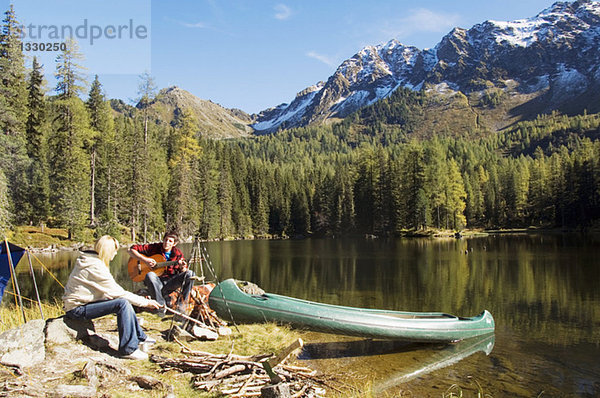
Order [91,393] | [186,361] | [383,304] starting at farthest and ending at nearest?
[383,304] < [186,361] < [91,393]

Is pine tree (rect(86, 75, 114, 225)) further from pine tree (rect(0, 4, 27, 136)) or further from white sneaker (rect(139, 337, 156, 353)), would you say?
white sneaker (rect(139, 337, 156, 353))

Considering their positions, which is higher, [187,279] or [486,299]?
[187,279]

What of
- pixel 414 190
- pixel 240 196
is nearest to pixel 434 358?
pixel 414 190

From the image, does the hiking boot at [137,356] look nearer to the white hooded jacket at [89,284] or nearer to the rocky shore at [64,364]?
the rocky shore at [64,364]

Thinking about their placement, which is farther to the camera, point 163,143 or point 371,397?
point 163,143

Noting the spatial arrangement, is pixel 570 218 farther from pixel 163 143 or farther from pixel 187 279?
pixel 187 279

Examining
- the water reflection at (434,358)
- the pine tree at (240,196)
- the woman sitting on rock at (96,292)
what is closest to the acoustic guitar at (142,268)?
the woman sitting on rock at (96,292)

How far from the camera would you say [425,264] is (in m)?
29.7

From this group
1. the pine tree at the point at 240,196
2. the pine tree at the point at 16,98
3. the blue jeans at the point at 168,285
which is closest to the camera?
the blue jeans at the point at 168,285

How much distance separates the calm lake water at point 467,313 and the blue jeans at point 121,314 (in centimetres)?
424

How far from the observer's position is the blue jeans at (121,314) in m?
6.95

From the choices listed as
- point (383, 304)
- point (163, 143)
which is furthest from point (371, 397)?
point (163, 143)

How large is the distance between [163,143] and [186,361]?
7983 cm

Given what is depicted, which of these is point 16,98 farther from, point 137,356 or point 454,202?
point 454,202
